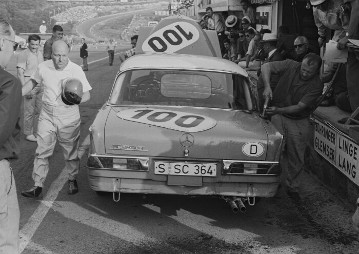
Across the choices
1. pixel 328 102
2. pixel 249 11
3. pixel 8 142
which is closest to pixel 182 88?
pixel 328 102

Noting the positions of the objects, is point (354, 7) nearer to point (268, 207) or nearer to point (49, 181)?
point (268, 207)

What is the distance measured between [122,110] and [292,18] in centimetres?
958

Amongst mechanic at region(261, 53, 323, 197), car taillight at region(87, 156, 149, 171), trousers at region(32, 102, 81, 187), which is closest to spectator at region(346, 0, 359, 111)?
mechanic at region(261, 53, 323, 197)

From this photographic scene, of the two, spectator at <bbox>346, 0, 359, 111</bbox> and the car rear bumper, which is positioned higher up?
spectator at <bbox>346, 0, 359, 111</bbox>

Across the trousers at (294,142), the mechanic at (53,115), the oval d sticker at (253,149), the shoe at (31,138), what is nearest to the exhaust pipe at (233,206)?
the oval d sticker at (253,149)

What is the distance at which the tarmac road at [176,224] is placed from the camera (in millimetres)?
4801

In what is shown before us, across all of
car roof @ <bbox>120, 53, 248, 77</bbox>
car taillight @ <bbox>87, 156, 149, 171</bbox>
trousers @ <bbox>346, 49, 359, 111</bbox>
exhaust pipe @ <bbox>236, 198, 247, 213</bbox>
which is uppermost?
car roof @ <bbox>120, 53, 248, 77</bbox>

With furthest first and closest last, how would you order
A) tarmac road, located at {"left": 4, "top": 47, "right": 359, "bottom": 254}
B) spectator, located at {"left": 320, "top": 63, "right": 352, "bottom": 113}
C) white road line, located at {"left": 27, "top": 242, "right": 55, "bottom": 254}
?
spectator, located at {"left": 320, "top": 63, "right": 352, "bottom": 113}
tarmac road, located at {"left": 4, "top": 47, "right": 359, "bottom": 254}
white road line, located at {"left": 27, "top": 242, "right": 55, "bottom": 254}

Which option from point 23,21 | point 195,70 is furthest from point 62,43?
point 23,21

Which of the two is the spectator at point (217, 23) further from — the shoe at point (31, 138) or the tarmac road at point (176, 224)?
the tarmac road at point (176, 224)

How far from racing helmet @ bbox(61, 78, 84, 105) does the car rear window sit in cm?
54

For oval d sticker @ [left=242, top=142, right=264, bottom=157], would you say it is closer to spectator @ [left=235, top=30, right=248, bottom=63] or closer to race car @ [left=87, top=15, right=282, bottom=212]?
race car @ [left=87, top=15, right=282, bottom=212]

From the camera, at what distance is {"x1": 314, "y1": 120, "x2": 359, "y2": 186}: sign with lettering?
5.84 m

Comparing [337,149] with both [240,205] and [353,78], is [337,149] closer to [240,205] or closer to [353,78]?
[353,78]
